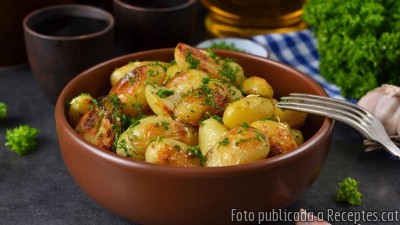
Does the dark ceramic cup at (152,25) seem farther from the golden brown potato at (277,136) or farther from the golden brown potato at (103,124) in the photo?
the golden brown potato at (277,136)

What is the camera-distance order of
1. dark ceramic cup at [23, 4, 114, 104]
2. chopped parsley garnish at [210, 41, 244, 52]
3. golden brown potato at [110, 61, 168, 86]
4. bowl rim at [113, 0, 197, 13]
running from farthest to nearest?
1. chopped parsley garnish at [210, 41, 244, 52]
2. bowl rim at [113, 0, 197, 13]
3. dark ceramic cup at [23, 4, 114, 104]
4. golden brown potato at [110, 61, 168, 86]

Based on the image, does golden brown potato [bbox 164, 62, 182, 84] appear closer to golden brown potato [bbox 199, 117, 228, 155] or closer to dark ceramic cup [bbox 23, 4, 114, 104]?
golden brown potato [bbox 199, 117, 228, 155]

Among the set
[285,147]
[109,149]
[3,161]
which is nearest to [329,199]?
[285,147]

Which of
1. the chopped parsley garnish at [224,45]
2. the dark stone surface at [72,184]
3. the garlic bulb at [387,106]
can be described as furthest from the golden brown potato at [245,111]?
the chopped parsley garnish at [224,45]

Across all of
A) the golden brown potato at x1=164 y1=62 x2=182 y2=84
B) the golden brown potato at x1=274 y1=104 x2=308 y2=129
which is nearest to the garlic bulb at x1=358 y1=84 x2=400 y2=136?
the golden brown potato at x1=274 y1=104 x2=308 y2=129

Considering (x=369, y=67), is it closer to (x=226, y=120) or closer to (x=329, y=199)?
(x=329, y=199)

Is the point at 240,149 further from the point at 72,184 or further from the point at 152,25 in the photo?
the point at 152,25
